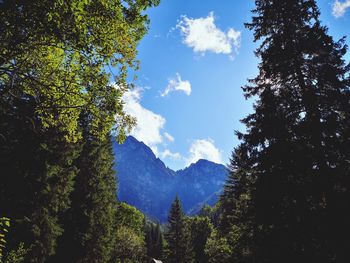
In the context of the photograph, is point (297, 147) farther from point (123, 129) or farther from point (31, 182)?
point (31, 182)

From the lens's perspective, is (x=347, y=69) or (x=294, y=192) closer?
(x=294, y=192)

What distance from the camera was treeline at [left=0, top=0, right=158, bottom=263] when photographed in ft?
20.9

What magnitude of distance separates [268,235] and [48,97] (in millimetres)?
10140

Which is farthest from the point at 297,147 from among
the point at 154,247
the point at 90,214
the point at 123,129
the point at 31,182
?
the point at 154,247

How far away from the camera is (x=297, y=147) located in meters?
12.0

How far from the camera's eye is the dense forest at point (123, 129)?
22.0 ft

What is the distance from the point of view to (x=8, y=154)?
1723cm

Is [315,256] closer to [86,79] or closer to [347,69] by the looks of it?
[347,69]

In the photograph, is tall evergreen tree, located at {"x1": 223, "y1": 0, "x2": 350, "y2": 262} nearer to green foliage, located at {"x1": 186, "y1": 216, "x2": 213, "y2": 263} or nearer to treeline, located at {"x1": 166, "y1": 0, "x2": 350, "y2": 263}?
treeline, located at {"x1": 166, "y1": 0, "x2": 350, "y2": 263}

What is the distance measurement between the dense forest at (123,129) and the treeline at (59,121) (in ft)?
0.16

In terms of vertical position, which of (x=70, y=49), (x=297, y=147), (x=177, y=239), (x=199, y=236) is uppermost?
(x=199, y=236)

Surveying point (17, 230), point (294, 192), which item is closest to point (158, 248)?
point (17, 230)

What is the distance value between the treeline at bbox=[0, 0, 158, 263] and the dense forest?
1.9 inches

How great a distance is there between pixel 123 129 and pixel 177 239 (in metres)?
43.6
